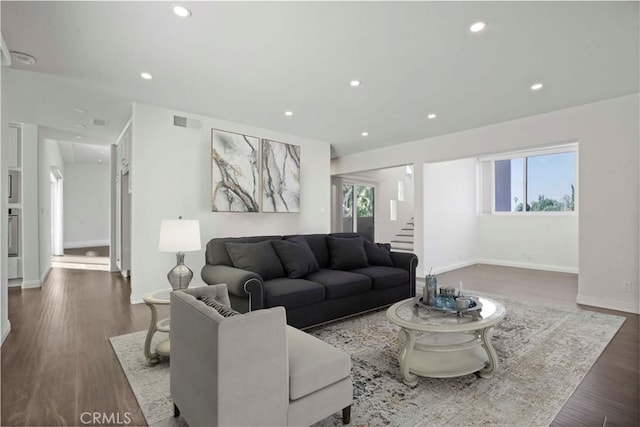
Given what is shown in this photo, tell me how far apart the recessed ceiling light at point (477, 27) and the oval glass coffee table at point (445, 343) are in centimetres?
225

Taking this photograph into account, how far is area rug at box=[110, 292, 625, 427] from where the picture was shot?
1.84 m

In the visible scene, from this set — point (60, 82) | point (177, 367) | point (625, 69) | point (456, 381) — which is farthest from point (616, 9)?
point (60, 82)

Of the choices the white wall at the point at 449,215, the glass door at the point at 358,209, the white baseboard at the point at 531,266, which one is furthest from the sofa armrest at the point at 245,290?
the white baseboard at the point at 531,266

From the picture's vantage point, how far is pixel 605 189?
13.4ft

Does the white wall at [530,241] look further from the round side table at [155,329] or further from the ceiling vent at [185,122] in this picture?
the round side table at [155,329]

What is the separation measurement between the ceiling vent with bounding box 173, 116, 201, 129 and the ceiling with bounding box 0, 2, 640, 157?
0.22 meters

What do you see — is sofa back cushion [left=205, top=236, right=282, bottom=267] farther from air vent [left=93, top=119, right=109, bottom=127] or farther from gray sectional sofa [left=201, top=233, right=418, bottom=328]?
air vent [left=93, top=119, right=109, bottom=127]

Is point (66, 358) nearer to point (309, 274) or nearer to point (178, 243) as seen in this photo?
point (178, 243)

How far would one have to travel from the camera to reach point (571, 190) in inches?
268

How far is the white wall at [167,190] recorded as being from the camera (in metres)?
4.30

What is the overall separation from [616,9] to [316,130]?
408 centimetres

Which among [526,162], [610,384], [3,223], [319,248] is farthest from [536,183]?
[3,223]

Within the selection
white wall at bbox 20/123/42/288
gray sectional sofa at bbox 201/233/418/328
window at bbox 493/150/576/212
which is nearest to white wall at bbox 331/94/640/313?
gray sectional sofa at bbox 201/233/418/328

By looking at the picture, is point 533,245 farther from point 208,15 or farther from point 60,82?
point 60,82
